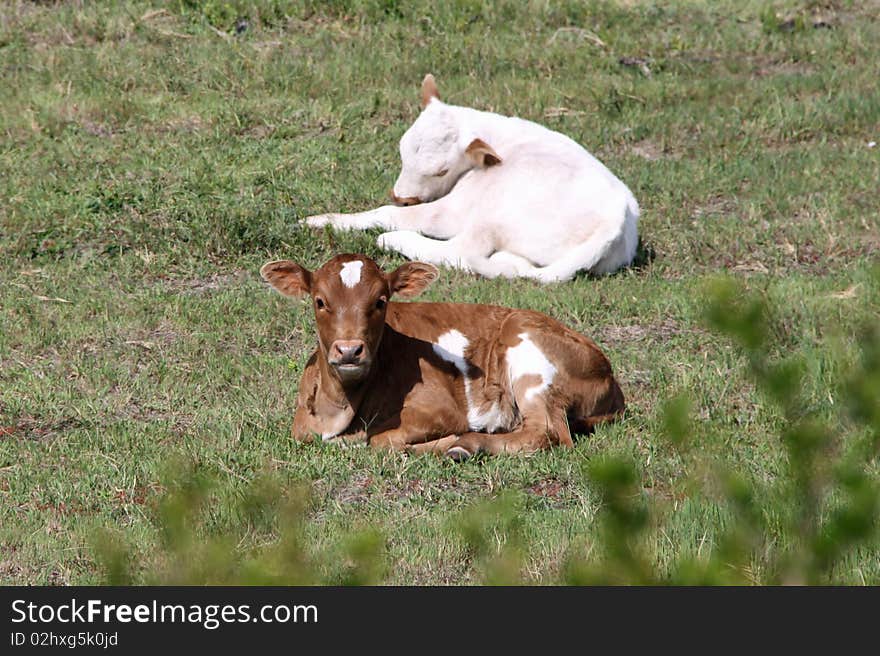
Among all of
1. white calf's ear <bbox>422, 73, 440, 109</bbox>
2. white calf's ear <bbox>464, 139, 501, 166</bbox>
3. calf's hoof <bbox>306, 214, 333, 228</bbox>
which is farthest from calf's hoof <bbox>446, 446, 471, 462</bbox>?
white calf's ear <bbox>422, 73, 440, 109</bbox>

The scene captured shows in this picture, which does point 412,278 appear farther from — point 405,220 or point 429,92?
point 429,92

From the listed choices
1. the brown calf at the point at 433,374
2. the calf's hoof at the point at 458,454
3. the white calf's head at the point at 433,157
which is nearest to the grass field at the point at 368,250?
the calf's hoof at the point at 458,454

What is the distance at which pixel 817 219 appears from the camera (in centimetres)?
1148

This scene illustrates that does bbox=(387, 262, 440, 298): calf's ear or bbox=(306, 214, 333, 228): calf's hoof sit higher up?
bbox=(387, 262, 440, 298): calf's ear

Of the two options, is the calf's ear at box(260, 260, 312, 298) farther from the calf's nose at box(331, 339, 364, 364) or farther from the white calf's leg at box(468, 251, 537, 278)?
the white calf's leg at box(468, 251, 537, 278)

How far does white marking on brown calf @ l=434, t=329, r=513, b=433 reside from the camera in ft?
23.9

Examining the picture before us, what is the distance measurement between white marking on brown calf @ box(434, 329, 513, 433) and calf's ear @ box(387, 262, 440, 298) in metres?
0.44

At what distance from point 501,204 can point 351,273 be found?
4057 mm

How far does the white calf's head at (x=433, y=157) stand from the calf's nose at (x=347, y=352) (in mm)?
5094

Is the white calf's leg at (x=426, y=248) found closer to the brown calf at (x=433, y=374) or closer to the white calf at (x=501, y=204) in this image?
the white calf at (x=501, y=204)

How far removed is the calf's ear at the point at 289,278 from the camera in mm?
7016

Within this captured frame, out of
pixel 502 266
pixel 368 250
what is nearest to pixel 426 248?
pixel 368 250

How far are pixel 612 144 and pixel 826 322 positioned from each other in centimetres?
499

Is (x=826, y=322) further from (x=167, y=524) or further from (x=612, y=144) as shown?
(x=167, y=524)
